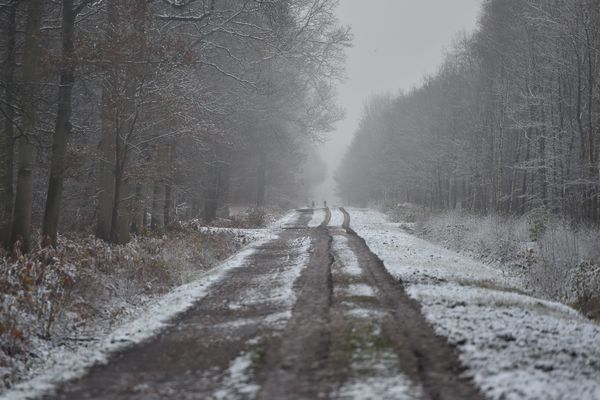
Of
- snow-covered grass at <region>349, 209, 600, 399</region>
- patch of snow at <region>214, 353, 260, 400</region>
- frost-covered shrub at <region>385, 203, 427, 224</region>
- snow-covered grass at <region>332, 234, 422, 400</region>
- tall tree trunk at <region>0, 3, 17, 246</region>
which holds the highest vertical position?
tall tree trunk at <region>0, 3, 17, 246</region>

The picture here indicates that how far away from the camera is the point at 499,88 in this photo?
1016 inches

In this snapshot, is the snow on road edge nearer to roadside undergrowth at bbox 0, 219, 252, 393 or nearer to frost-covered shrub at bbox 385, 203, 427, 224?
roadside undergrowth at bbox 0, 219, 252, 393

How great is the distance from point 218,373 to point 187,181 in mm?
16584

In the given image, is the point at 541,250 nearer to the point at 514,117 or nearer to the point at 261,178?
the point at 514,117

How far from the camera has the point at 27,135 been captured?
10.6m

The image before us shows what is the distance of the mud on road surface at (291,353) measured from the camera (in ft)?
15.0

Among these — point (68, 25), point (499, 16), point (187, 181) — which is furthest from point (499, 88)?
point (68, 25)

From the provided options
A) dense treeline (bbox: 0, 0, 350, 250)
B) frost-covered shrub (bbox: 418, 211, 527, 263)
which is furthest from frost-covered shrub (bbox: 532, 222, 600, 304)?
dense treeline (bbox: 0, 0, 350, 250)

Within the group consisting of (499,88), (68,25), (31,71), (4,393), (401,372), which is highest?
(499,88)

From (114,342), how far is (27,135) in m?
6.44

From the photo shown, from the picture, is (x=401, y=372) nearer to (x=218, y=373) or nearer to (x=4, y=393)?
(x=218, y=373)

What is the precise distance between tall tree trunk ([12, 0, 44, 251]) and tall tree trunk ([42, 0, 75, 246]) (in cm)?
43

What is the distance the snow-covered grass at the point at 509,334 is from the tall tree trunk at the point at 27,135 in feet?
26.9

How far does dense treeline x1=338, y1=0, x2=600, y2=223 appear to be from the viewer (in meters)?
18.9
